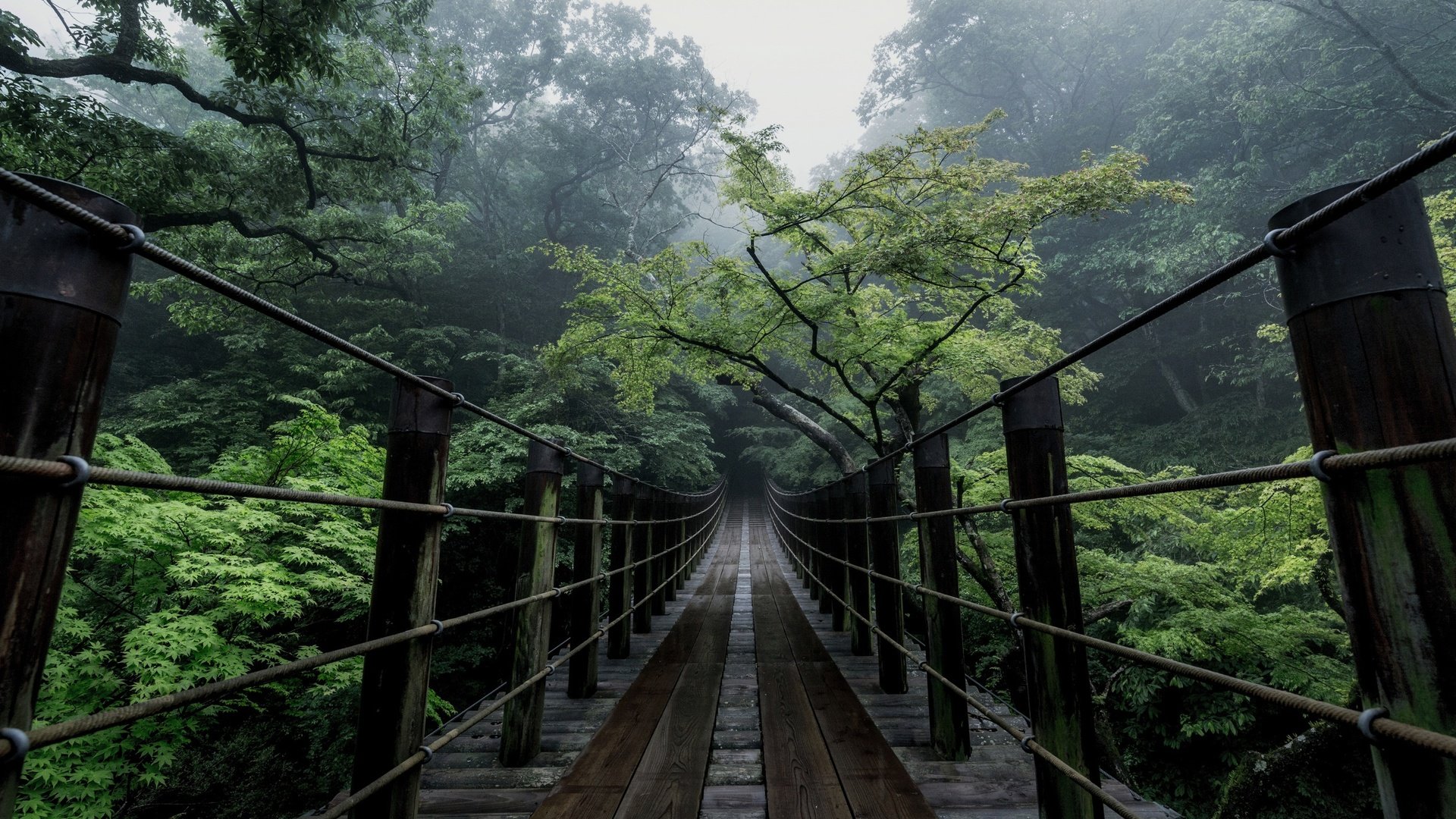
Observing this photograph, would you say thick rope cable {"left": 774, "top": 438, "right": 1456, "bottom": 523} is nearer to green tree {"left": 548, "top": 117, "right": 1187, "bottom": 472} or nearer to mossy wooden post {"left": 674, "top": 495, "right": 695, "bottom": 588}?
green tree {"left": 548, "top": 117, "right": 1187, "bottom": 472}

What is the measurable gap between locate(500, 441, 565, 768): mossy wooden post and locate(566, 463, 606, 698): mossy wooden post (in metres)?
0.38

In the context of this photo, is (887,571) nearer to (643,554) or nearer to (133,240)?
(643,554)

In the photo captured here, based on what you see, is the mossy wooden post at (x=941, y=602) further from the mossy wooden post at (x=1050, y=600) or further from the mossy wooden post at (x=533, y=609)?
the mossy wooden post at (x=533, y=609)

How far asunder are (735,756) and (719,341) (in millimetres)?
4363

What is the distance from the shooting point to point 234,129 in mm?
7984

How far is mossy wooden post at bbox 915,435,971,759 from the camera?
1861 millimetres

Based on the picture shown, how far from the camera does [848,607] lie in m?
3.00

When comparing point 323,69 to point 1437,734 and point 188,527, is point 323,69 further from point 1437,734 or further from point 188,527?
point 1437,734

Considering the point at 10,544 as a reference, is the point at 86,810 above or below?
below

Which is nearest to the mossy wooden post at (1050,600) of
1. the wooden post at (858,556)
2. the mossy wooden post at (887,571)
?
the mossy wooden post at (887,571)

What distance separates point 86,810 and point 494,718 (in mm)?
2191

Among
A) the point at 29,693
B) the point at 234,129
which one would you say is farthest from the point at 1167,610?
the point at 234,129

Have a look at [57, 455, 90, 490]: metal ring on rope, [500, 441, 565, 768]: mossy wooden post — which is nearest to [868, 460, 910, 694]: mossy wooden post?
[500, 441, 565, 768]: mossy wooden post

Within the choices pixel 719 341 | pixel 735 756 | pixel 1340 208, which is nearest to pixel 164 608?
pixel 735 756
